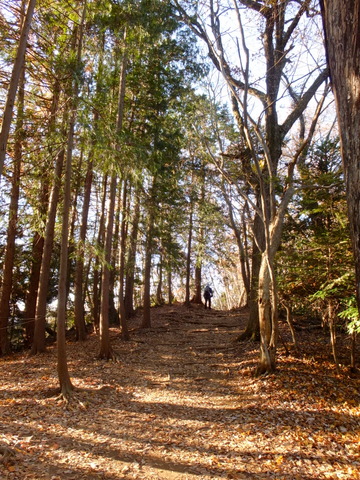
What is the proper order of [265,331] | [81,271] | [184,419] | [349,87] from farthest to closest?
[81,271] → [265,331] → [184,419] → [349,87]

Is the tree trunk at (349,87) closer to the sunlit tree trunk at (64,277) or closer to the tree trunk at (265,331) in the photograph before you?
the tree trunk at (265,331)

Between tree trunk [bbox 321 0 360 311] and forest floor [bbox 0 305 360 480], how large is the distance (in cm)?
358

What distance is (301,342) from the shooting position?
9484mm

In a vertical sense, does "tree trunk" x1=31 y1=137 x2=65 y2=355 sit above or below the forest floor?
above

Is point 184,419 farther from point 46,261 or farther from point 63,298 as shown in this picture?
point 46,261

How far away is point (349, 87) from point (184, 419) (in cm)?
567

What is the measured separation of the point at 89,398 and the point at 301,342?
618 centimetres

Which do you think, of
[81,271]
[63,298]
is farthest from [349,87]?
[81,271]

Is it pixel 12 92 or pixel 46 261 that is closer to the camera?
pixel 12 92

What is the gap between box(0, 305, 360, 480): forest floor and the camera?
13.6 ft

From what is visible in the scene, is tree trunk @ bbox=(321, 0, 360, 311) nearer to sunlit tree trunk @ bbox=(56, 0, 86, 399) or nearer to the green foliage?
the green foliage

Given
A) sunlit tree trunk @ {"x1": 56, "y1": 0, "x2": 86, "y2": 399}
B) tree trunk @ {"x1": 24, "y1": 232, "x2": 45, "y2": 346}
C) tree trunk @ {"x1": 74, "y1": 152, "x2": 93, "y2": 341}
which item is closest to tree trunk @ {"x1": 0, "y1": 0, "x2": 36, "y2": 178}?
sunlit tree trunk @ {"x1": 56, "y1": 0, "x2": 86, "y2": 399}

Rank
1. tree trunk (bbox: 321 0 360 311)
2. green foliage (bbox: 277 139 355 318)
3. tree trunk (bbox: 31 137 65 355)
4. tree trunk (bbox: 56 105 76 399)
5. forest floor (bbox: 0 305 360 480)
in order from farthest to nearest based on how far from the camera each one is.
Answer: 1. tree trunk (bbox: 31 137 65 355)
2. tree trunk (bbox: 56 105 76 399)
3. green foliage (bbox: 277 139 355 318)
4. forest floor (bbox: 0 305 360 480)
5. tree trunk (bbox: 321 0 360 311)

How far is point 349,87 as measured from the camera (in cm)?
200
